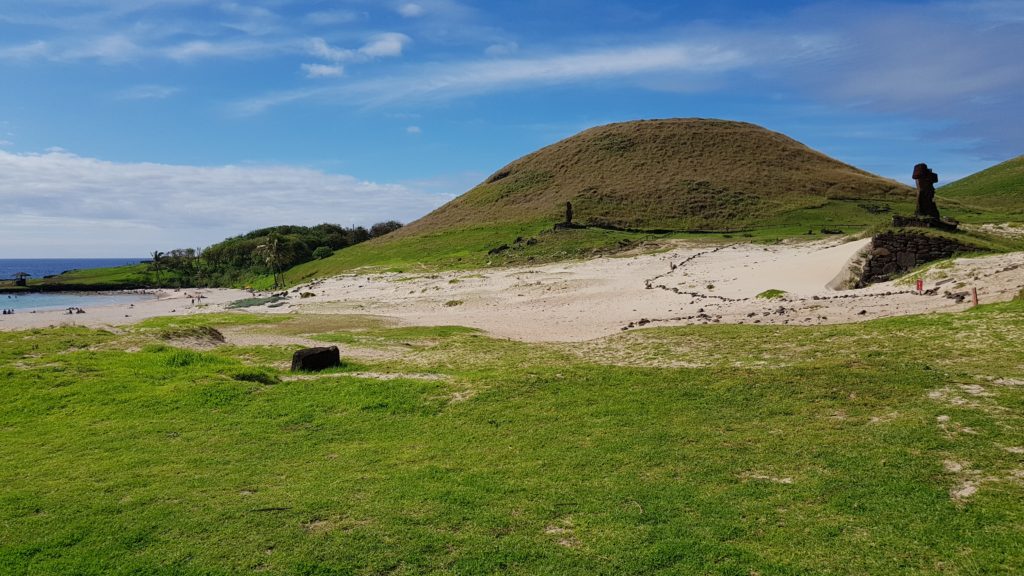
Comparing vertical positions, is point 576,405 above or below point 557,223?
below

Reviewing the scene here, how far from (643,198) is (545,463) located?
302 feet

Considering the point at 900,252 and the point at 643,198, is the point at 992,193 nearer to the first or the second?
the point at 643,198

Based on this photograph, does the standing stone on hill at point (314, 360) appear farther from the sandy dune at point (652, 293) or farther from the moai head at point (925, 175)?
the moai head at point (925, 175)

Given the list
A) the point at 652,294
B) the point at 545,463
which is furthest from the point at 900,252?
the point at 545,463

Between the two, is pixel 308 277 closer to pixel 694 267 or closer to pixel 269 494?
pixel 694 267

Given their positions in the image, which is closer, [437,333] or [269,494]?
[269,494]

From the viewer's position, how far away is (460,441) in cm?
1080

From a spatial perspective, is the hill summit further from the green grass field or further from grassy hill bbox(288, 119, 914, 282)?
the green grass field

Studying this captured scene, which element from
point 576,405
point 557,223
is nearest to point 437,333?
point 576,405

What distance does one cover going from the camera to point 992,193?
119 metres

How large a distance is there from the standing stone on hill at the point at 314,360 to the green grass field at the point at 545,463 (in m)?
1.31

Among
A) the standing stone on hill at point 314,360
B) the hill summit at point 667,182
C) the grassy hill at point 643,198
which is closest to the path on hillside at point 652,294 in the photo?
the standing stone on hill at point 314,360

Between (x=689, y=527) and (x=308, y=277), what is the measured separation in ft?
297

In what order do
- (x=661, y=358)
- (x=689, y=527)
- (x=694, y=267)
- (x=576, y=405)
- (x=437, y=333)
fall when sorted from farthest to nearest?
(x=694, y=267) < (x=437, y=333) < (x=661, y=358) < (x=576, y=405) < (x=689, y=527)
